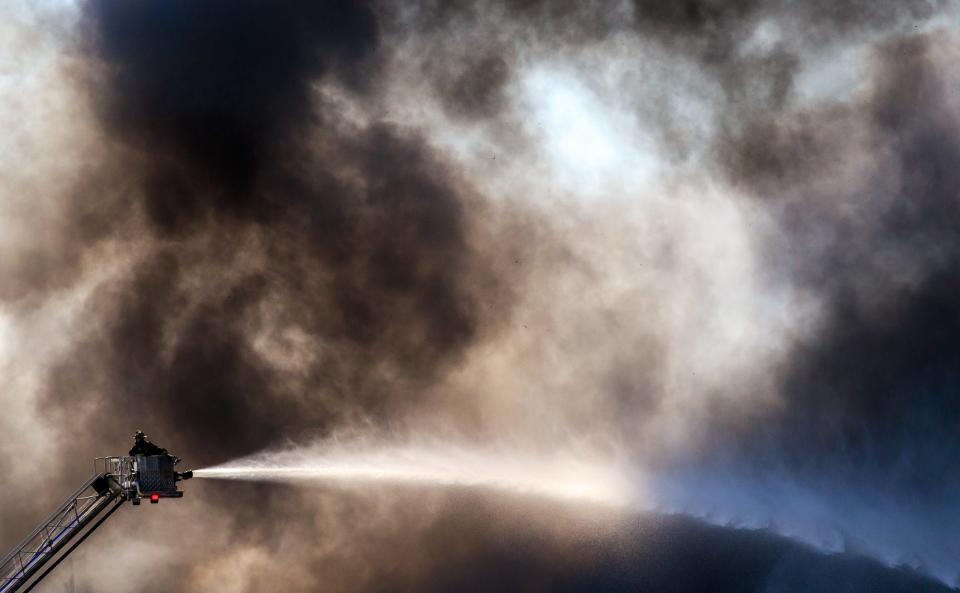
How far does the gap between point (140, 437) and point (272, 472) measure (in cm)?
1151

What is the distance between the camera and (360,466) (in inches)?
2793

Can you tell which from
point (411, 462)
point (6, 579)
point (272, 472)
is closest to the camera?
point (6, 579)

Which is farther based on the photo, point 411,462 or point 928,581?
point 411,462

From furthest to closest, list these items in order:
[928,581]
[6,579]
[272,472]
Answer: [928,581]
[272,472]
[6,579]

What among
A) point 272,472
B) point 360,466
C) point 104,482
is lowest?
point 104,482

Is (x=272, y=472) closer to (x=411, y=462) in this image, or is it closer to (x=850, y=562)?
(x=411, y=462)

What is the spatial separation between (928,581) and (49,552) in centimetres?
4694

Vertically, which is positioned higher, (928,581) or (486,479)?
(486,479)

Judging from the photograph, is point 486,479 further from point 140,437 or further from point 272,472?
point 140,437

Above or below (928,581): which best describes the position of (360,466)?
above

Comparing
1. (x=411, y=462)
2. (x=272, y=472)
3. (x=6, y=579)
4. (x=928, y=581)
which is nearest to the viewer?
(x=6, y=579)

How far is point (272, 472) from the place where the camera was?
57969mm

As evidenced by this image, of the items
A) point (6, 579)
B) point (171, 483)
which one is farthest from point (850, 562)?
point (6, 579)

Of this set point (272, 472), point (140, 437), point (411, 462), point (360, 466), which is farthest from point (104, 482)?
point (411, 462)
